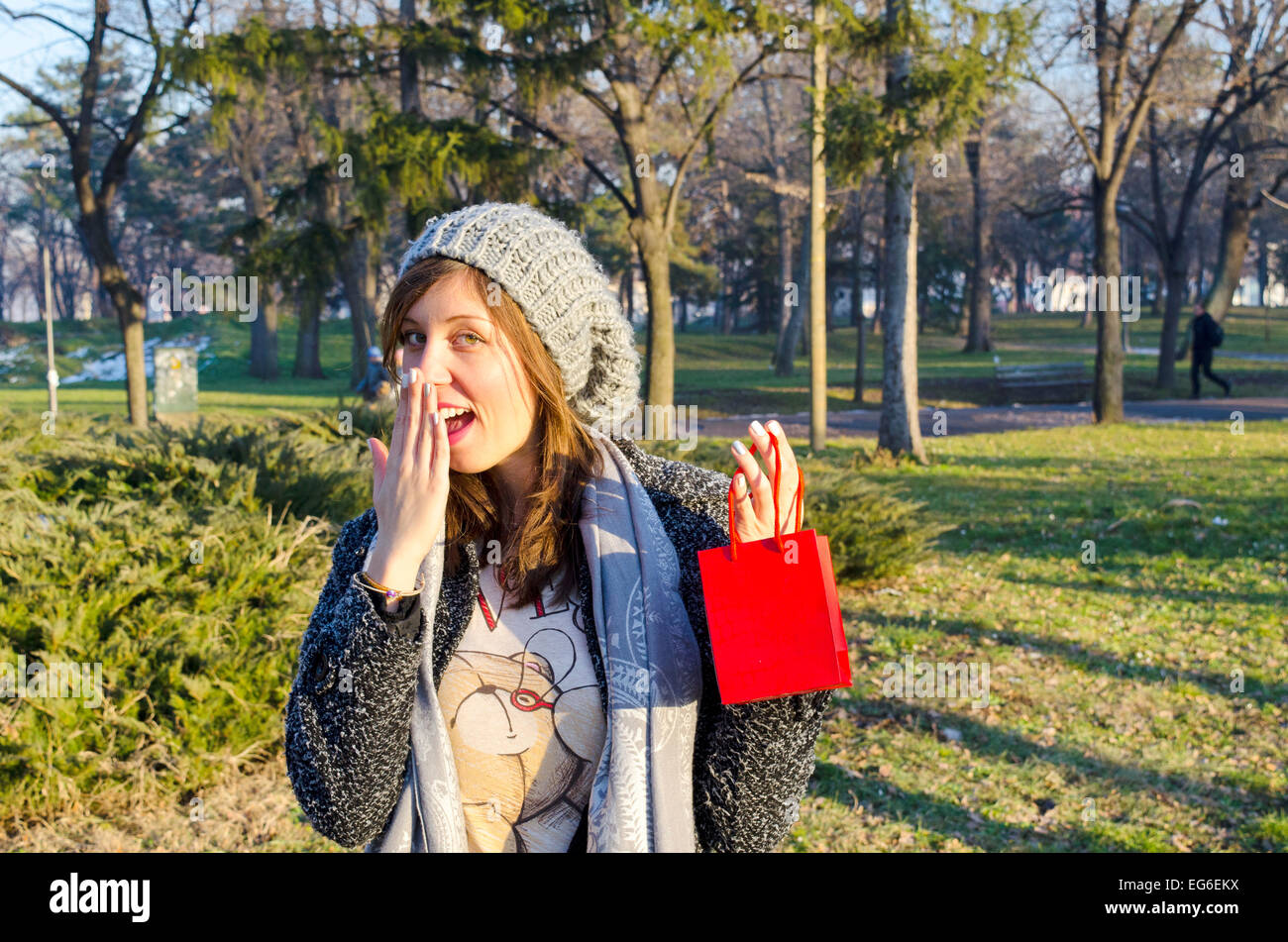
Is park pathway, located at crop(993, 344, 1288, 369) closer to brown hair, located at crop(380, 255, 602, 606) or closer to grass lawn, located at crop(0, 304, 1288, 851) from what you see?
grass lawn, located at crop(0, 304, 1288, 851)

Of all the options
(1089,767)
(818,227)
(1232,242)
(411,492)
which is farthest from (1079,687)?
(1232,242)

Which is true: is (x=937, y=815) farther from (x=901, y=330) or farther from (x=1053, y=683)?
(x=901, y=330)

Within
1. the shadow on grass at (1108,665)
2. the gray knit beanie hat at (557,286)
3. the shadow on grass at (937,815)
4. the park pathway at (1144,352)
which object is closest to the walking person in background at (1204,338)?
the park pathway at (1144,352)

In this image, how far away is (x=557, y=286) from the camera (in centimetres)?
195

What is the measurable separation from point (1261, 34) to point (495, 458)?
24544 mm

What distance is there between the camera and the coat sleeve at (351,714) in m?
1.72

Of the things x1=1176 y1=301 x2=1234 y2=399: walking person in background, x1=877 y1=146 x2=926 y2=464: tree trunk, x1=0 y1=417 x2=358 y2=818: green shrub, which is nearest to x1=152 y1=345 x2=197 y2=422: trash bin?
x1=877 y1=146 x2=926 y2=464: tree trunk

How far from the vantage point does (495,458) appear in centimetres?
190

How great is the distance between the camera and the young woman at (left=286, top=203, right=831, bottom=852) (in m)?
1.75

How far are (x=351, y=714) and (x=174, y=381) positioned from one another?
1839 centimetres

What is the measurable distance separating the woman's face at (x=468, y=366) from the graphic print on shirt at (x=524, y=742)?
369mm

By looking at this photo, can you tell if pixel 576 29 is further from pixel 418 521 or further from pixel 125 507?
pixel 418 521

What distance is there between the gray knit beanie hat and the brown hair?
3 centimetres

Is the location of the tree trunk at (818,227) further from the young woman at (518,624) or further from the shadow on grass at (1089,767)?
the young woman at (518,624)
